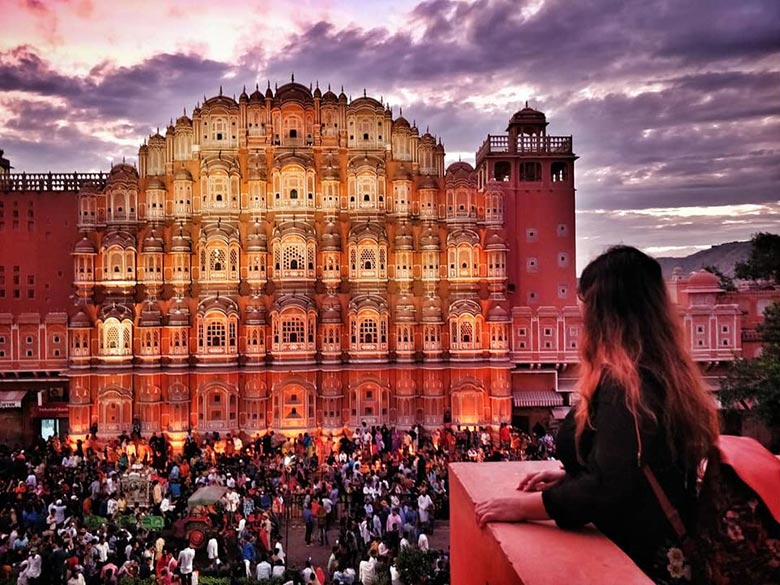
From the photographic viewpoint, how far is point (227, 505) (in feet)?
62.6

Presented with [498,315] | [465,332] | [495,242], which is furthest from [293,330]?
[495,242]

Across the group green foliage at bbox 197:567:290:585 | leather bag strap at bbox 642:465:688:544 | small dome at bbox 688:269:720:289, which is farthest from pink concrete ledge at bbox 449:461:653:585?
small dome at bbox 688:269:720:289

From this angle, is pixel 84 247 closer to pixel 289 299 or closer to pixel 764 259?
pixel 289 299

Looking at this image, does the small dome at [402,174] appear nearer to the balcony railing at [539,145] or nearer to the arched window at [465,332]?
the balcony railing at [539,145]

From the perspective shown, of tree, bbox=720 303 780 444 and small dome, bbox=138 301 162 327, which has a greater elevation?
small dome, bbox=138 301 162 327

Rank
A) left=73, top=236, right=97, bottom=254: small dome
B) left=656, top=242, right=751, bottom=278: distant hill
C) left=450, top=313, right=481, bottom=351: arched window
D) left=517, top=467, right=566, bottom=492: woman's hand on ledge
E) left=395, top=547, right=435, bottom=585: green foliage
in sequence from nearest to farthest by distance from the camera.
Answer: left=517, top=467, right=566, bottom=492: woman's hand on ledge < left=395, top=547, right=435, bottom=585: green foliage < left=73, top=236, right=97, bottom=254: small dome < left=450, top=313, right=481, bottom=351: arched window < left=656, top=242, right=751, bottom=278: distant hill

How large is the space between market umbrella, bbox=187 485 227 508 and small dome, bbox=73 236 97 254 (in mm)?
16173

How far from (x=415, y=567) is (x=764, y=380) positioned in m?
14.5

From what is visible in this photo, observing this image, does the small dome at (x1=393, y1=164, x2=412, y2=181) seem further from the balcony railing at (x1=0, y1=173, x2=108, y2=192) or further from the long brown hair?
the long brown hair

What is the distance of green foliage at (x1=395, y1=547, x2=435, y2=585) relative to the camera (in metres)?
14.0

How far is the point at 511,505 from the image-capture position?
3.10 metres

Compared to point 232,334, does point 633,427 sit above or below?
above

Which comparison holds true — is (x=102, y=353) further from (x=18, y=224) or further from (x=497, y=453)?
(x=497, y=453)

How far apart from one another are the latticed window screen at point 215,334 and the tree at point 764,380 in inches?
741
